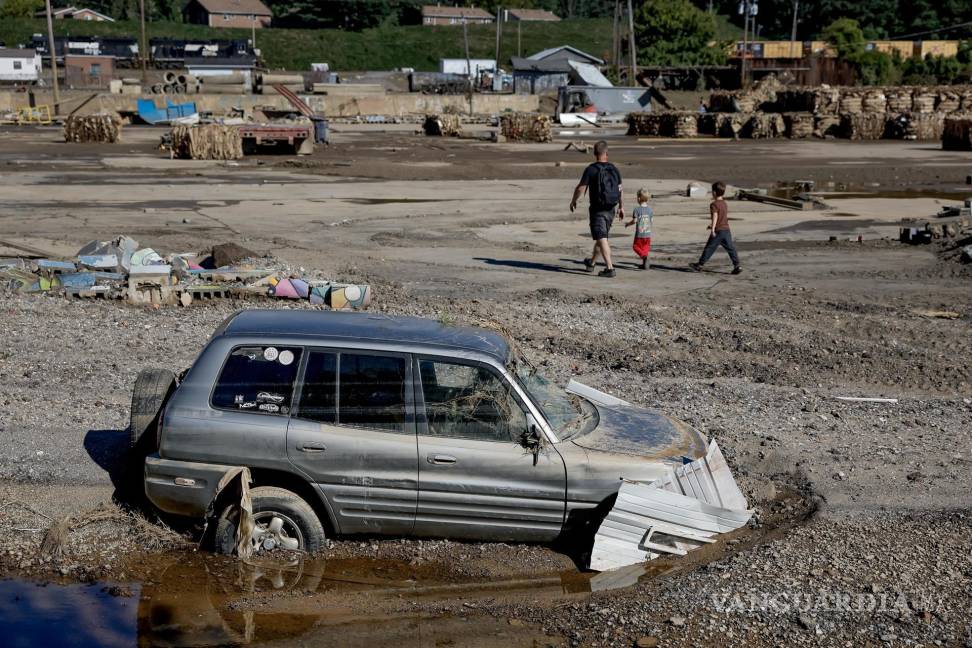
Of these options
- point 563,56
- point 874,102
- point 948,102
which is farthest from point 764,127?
point 563,56

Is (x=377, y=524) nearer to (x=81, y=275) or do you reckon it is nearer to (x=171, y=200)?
(x=81, y=275)

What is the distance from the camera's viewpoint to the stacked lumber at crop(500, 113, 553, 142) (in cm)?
4916

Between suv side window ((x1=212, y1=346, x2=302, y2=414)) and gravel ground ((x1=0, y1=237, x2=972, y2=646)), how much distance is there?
1.09 meters

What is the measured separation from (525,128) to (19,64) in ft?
178

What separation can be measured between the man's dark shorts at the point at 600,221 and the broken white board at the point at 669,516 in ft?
29.8

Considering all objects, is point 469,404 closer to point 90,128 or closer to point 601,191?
point 601,191

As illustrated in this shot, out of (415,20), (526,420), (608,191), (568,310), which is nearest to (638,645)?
(526,420)

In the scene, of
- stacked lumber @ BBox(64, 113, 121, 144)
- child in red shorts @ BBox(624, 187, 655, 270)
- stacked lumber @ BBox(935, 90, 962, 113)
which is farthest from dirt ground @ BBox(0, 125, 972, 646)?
stacked lumber @ BBox(935, 90, 962, 113)

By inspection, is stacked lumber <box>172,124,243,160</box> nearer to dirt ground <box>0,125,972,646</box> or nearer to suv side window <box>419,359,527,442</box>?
dirt ground <box>0,125,972,646</box>

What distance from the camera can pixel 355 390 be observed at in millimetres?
6797

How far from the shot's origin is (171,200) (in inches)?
1016

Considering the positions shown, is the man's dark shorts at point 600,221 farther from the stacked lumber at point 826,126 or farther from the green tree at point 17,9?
the green tree at point 17,9

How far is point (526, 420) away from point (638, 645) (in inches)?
63.1

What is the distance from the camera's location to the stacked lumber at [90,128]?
44562mm
